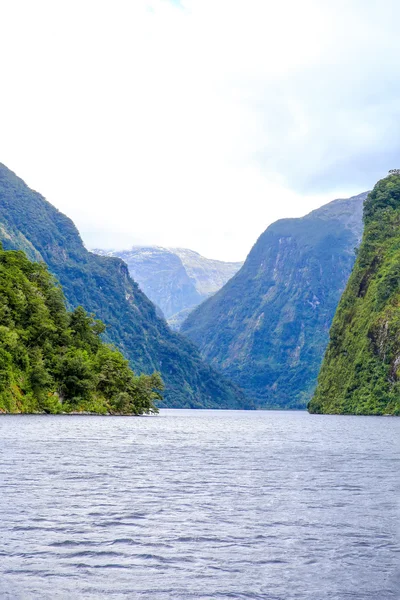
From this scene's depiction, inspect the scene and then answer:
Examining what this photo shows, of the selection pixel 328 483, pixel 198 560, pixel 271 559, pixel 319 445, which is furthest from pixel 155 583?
pixel 319 445

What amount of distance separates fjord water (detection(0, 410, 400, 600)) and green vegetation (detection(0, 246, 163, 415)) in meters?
72.4

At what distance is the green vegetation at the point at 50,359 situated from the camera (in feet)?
401

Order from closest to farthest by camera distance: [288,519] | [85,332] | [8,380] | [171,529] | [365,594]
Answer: [365,594] < [171,529] < [288,519] < [8,380] < [85,332]

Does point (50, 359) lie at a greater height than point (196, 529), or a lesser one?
lesser

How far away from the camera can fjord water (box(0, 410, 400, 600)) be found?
19.5 m

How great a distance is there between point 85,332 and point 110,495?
12403 cm

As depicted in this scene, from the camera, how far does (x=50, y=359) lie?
13425 cm

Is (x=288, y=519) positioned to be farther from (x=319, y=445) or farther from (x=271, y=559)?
(x=319, y=445)

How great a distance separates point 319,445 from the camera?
74.7 m

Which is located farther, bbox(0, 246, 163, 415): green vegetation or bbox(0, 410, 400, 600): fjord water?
bbox(0, 246, 163, 415): green vegetation

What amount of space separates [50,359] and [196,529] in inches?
4374

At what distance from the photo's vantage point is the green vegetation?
122312mm

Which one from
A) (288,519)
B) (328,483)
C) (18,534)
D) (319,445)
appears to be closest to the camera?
(18,534)

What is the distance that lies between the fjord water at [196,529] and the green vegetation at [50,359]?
7241cm
